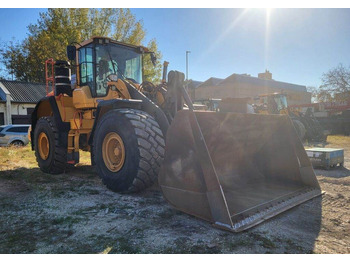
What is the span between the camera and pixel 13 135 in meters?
14.6

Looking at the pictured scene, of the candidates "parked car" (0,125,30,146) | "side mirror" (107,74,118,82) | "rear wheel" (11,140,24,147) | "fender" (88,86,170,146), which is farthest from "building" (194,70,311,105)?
"fender" (88,86,170,146)

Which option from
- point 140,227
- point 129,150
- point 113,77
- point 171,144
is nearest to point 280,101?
point 113,77

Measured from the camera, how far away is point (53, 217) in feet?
11.4

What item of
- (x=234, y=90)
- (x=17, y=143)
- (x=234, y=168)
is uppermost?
(x=234, y=90)

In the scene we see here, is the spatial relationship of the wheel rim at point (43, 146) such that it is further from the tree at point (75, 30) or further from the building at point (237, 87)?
the building at point (237, 87)

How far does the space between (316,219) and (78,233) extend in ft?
9.01

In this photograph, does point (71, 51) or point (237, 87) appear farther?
point (237, 87)

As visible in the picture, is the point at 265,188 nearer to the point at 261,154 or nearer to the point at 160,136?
the point at 261,154

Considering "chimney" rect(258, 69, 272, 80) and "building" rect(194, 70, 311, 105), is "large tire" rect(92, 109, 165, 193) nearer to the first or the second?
"building" rect(194, 70, 311, 105)

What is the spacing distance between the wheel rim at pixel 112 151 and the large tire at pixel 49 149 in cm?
210

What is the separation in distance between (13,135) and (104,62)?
11491 mm

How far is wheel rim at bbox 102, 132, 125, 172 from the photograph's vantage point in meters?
4.43

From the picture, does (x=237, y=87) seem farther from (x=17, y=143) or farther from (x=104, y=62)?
(x=104, y=62)

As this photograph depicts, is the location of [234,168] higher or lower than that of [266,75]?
lower
